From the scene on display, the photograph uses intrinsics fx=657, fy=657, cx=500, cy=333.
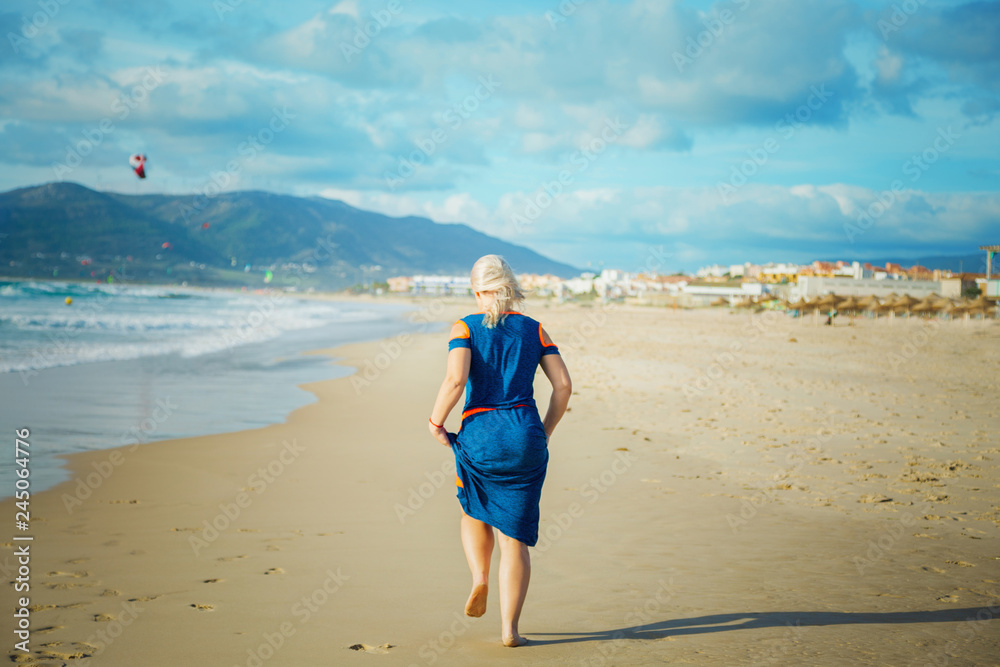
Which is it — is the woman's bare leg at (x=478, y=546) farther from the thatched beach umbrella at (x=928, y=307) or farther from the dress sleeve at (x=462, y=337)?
the thatched beach umbrella at (x=928, y=307)

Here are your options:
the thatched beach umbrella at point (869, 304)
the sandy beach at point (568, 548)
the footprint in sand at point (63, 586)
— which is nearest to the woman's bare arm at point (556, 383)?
the sandy beach at point (568, 548)

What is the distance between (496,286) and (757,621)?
2074 millimetres

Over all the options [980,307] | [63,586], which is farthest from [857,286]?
[63,586]

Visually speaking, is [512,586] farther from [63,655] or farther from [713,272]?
[713,272]

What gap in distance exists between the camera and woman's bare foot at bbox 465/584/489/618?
3023mm

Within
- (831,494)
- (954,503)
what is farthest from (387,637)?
(954,503)

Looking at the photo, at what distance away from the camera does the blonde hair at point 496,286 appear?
302 centimetres

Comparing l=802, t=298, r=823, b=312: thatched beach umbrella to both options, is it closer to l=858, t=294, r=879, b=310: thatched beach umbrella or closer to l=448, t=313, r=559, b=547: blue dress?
l=858, t=294, r=879, b=310: thatched beach umbrella

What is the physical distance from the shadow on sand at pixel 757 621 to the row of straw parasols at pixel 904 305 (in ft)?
145

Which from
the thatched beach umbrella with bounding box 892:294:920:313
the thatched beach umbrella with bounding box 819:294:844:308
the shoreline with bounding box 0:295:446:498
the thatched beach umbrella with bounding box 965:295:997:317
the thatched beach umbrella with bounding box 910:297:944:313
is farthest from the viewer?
the thatched beach umbrella with bounding box 819:294:844:308

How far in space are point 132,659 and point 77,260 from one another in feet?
478

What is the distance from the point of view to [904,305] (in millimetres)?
43000

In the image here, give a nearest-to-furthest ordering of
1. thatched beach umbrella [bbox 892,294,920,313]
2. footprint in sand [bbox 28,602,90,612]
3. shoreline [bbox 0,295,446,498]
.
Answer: footprint in sand [bbox 28,602,90,612], shoreline [bbox 0,295,446,498], thatched beach umbrella [bbox 892,294,920,313]

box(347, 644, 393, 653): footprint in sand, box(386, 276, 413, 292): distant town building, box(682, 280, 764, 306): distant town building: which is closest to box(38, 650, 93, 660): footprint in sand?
box(347, 644, 393, 653): footprint in sand
